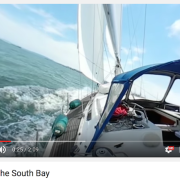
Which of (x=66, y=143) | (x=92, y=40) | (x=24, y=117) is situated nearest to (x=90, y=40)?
(x=92, y=40)

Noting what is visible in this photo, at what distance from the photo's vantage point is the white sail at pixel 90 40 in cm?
586

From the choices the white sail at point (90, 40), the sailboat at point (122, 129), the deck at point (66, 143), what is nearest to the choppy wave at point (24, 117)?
the deck at point (66, 143)

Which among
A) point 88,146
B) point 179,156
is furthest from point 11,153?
point 179,156

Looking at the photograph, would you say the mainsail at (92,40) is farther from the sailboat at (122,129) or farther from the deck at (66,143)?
the deck at (66,143)

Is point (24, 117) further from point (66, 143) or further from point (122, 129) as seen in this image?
point (122, 129)

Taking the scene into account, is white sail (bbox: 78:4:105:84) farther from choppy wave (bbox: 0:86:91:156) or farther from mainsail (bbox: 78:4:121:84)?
choppy wave (bbox: 0:86:91:156)

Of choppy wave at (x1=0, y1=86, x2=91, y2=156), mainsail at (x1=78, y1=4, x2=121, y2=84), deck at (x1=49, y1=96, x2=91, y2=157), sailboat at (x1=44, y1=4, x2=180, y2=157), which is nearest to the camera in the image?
sailboat at (x1=44, y1=4, x2=180, y2=157)

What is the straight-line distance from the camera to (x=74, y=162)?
68.0 inches

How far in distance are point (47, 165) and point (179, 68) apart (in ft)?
9.94

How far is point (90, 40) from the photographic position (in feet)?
21.3

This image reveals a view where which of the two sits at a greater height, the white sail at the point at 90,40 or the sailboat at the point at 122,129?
the white sail at the point at 90,40

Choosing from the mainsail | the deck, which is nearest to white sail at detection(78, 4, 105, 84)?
the mainsail

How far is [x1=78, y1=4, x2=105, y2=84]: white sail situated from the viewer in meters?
5.86
